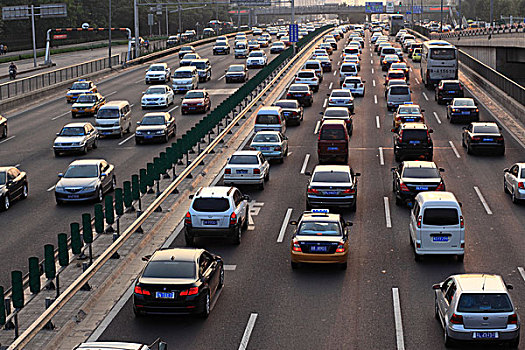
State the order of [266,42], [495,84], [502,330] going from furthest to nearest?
1. [266,42]
2. [495,84]
3. [502,330]

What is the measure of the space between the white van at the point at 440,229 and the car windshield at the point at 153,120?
22.6 meters

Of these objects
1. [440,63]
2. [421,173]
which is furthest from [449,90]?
[421,173]

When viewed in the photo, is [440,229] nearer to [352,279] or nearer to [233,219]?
[352,279]

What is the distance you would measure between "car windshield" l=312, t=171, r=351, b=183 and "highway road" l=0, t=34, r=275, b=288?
7.87 metres

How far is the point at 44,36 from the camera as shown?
126500 millimetres

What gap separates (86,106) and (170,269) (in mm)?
36143

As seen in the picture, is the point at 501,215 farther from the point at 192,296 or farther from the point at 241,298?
the point at 192,296

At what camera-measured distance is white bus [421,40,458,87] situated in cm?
6131

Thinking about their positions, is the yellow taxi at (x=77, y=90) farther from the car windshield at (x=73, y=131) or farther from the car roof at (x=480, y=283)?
the car roof at (x=480, y=283)

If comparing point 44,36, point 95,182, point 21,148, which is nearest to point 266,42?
point 44,36

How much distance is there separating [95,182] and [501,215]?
13876mm

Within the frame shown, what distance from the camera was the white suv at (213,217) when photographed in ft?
77.4

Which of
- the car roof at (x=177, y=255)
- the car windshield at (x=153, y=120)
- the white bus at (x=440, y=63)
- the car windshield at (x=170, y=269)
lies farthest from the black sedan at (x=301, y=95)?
the car windshield at (x=170, y=269)

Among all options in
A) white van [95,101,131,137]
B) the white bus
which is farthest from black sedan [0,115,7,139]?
the white bus
